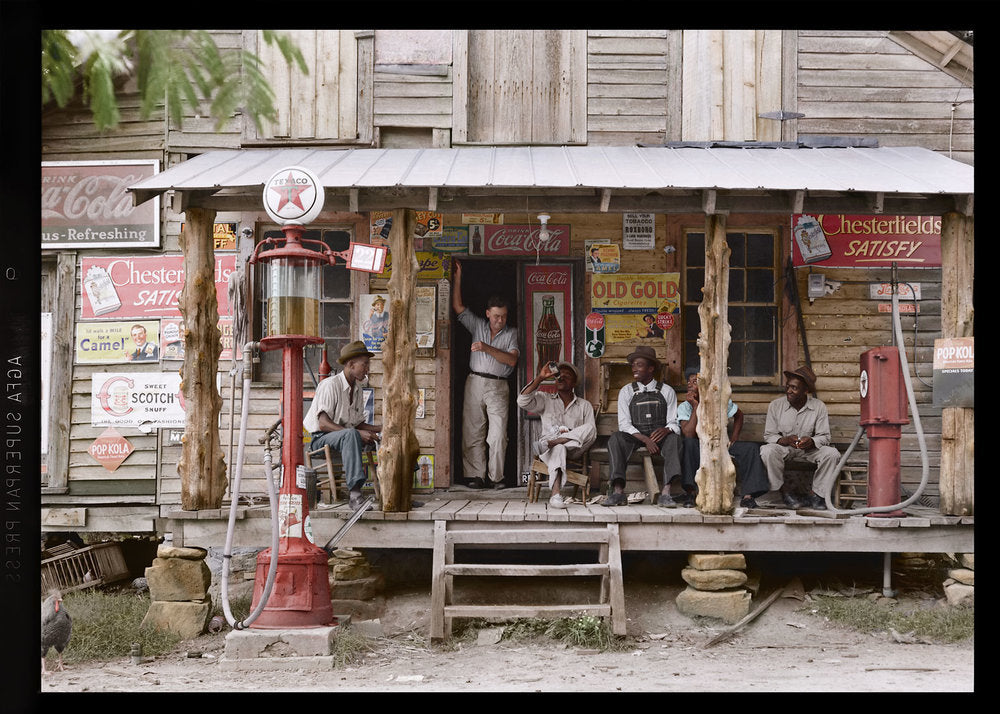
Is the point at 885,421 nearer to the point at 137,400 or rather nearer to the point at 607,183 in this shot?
the point at 607,183

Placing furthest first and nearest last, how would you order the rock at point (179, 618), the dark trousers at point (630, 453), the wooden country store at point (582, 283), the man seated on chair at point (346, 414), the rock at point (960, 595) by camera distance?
the wooden country store at point (582, 283) < the dark trousers at point (630, 453) < the man seated on chair at point (346, 414) < the rock at point (960, 595) < the rock at point (179, 618)

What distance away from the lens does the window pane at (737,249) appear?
9.95m

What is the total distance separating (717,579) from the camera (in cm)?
804

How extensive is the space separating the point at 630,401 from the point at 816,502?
1827 millimetres

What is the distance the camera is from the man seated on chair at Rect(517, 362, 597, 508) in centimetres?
890

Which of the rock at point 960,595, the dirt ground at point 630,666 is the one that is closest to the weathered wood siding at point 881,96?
the rock at point 960,595

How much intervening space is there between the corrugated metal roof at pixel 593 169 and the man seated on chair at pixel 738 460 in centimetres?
205

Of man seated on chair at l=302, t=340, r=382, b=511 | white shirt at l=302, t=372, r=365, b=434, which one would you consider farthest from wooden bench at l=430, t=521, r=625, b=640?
white shirt at l=302, t=372, r=365, b=434

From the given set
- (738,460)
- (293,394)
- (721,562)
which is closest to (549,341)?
(738,460)

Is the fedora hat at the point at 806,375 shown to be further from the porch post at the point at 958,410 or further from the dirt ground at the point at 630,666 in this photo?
the dirt ground at the point at 630,666

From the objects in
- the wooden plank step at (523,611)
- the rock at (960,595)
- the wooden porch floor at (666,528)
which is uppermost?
the wooden porch floor at (666,528)

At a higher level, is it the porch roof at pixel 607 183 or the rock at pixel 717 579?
the porch roof at pixel 607 183

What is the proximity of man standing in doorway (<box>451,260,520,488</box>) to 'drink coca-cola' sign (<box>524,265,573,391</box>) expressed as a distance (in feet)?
0.65

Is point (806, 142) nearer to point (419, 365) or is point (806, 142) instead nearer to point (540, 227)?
point (540, 227)
